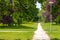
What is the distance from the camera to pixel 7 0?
10.4m

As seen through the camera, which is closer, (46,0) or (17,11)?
(46,0)

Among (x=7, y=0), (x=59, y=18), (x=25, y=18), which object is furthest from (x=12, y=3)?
(x=59, y=18)

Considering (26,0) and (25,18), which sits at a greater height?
(26,0)

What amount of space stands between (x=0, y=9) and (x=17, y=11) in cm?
287

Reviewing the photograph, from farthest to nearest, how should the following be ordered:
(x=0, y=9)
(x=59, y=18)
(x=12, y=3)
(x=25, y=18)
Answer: (x=0, y=9) < (x=25, y=18) < (x=12, y=3) < (x=59, y=18)

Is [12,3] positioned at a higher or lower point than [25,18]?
higher

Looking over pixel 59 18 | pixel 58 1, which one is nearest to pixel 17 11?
pixel 58 1

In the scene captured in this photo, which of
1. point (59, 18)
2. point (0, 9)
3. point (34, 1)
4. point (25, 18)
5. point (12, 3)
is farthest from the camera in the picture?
point (0, 9)

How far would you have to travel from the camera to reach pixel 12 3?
35.6 ft

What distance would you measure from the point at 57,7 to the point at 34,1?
102 centimetres

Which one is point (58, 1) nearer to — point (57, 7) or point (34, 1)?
point (57, 7)

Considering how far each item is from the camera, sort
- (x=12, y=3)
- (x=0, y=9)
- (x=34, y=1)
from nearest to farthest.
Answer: (x=34, y=1) < (x=12, y=3) < (x=0, y=9)

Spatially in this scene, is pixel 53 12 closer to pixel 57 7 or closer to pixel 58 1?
pixel 57 7

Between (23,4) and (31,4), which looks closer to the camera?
(31,4)
